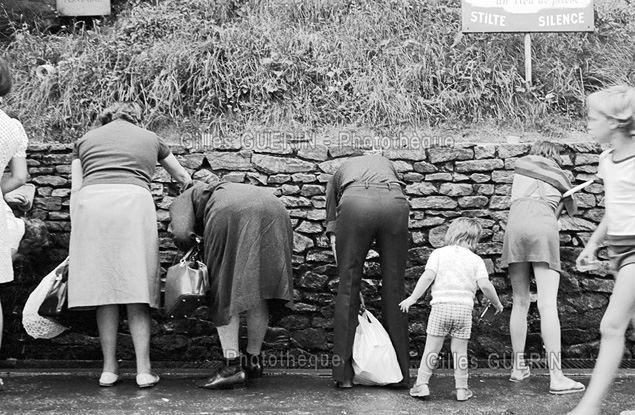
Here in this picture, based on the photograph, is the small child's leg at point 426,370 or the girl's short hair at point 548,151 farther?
the girl's short hair at point 548,151

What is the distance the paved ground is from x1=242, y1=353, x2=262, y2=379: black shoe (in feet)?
0.21

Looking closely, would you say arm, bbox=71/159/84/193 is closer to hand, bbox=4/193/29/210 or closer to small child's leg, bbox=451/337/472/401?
hand, bbox=4/193/29/210

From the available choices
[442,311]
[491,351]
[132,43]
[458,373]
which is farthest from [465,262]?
[132,43]

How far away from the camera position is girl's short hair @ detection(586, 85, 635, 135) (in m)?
3.79

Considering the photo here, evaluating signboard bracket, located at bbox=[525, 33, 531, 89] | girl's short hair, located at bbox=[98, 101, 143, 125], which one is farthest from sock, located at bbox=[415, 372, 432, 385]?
signboard bracket, located at bbox=[525, 33, 531, 89]

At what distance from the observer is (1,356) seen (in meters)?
5.90

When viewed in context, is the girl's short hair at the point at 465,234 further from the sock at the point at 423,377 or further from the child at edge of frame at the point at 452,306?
the sock at the point at 423,377

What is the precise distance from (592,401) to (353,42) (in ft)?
15.9

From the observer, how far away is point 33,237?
18.5 ft

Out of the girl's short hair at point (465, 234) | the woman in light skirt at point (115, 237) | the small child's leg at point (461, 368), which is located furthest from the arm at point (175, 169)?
the small child's leg at point (461, 368)

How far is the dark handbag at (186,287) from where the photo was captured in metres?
4.77

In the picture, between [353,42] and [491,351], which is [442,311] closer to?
[491,351]

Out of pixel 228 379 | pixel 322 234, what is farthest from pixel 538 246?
pixel 228 379

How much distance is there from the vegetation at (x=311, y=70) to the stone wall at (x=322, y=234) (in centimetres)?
65
